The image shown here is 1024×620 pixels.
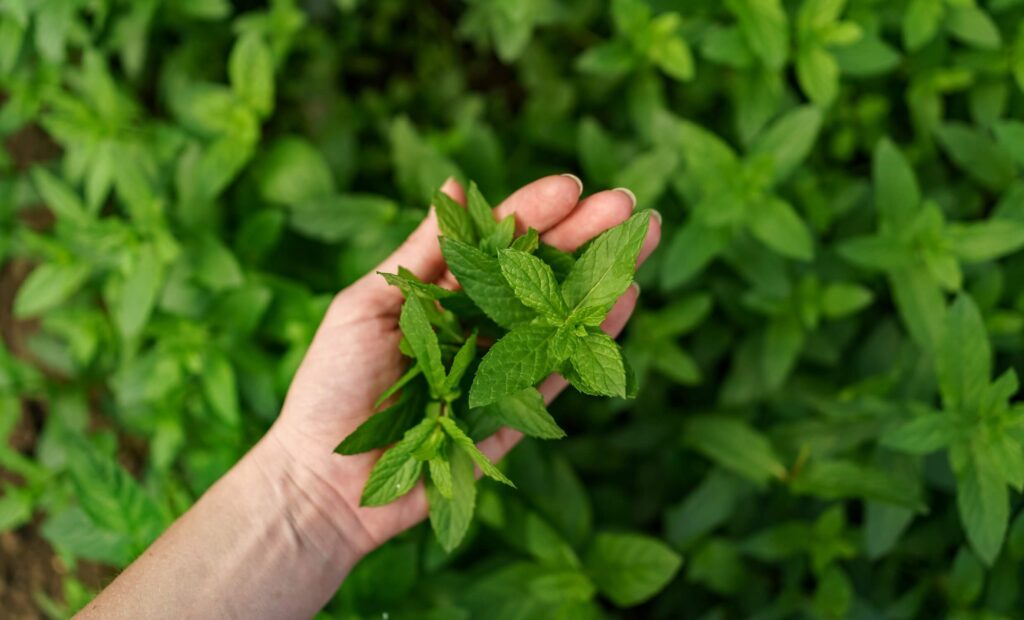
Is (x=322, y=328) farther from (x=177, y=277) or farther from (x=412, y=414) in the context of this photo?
(x=177, y=277)

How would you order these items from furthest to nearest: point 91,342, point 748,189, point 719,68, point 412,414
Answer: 1. point 719,68
2. point 91,342
3. point 748,189
4. point 412,414

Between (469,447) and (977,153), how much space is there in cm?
196

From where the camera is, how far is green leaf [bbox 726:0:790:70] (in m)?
2.22

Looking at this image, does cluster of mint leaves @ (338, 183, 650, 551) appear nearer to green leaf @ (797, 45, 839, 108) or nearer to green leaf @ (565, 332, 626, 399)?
green leaf @ (565, 332, 626, 399)

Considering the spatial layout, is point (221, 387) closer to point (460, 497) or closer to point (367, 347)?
point (367, 347)

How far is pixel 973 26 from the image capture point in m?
2.29

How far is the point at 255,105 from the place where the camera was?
236 cm

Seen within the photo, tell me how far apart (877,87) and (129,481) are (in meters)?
2.62

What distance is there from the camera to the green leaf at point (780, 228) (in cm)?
216

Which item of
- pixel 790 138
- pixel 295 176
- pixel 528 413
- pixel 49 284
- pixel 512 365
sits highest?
pixel 49 284

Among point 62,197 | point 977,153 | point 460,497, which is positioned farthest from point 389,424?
point 977,153

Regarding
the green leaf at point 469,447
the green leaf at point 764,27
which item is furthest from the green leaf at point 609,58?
the green leaf at point 469,447

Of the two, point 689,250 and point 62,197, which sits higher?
point 62,197

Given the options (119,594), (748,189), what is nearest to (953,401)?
(748,189)
